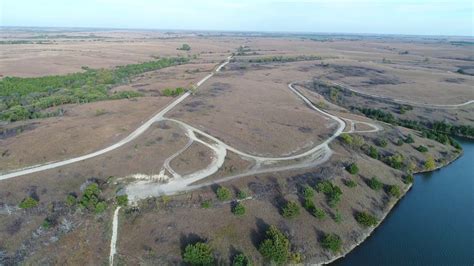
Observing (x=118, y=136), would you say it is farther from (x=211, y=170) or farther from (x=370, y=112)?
(x=370, y=112)

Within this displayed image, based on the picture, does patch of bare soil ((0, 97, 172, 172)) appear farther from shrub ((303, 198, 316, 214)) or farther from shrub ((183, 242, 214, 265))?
shrub ((303, 198, 316, 214))

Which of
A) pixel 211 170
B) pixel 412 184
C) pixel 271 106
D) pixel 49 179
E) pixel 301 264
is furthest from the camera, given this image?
pixel 271 106

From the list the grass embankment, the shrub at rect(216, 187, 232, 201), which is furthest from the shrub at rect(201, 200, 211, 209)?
the grass embankment

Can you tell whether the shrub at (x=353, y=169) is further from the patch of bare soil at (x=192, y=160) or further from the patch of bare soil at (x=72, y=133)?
the patch of bare soil at (x=72, y=133)

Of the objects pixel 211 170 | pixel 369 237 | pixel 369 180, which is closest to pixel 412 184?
pixel 369 180

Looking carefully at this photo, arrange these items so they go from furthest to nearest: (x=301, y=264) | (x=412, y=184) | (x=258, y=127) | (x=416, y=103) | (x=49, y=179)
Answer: (x=416, y=103) → (x=258, y=127) → (x=412, y=184) → (x=49, y=179) → (x=301, y=264)

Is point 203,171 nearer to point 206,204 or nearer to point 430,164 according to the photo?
point 206,204

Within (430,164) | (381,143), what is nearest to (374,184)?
(381,143)
